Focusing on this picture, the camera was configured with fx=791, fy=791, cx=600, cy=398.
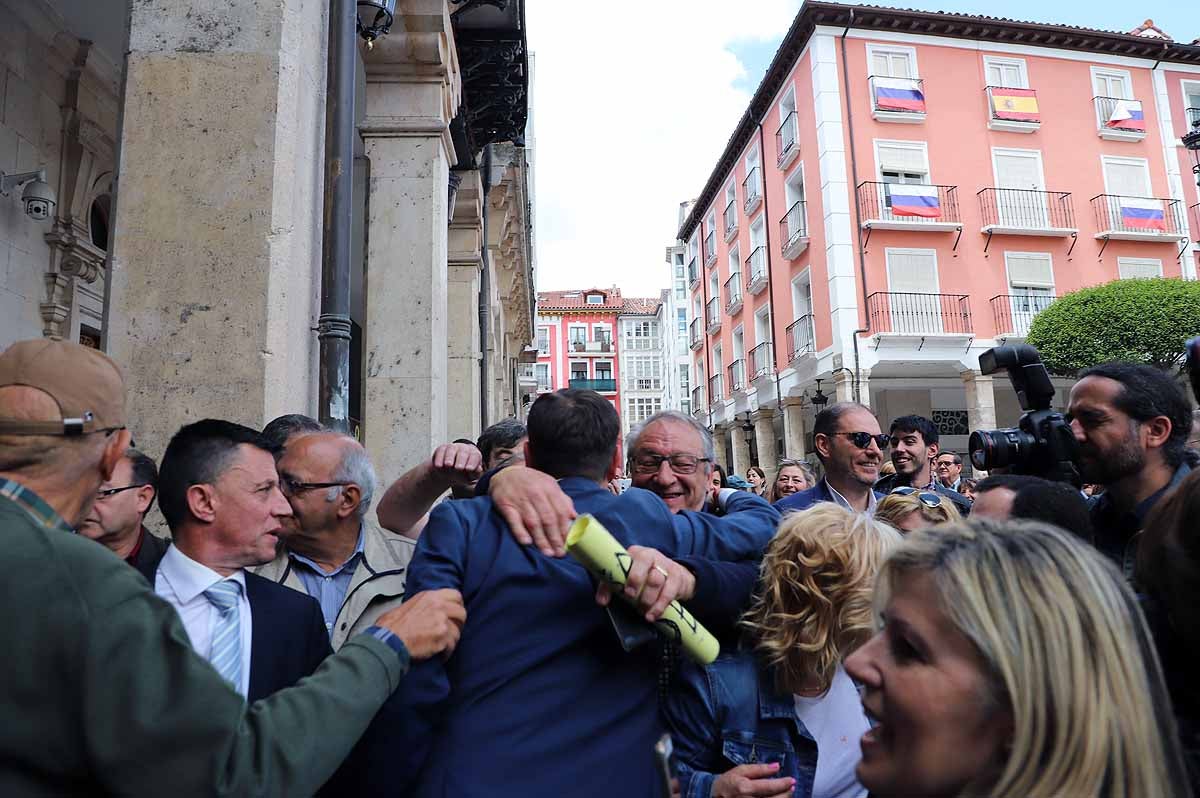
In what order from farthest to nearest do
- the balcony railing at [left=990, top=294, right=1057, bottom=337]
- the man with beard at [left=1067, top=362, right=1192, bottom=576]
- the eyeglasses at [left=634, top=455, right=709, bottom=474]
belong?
the balcony railing at [left=990, top=294, right=1057, bottom=337] < the man with beard at [left=1067, top=362, right=1192, bottom=576] < the eyeglasses at [left=634, top=455, right=709, bottom=474]

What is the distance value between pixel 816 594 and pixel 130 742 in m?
1.46

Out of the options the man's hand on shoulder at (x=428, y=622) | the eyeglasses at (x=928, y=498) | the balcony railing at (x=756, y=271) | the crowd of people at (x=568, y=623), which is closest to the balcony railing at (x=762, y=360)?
the balcony railing at (x=756, y=271)

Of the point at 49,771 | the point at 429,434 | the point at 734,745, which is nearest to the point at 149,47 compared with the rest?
the point at 429,434

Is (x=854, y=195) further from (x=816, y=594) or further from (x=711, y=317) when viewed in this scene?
(x=816, y=594)

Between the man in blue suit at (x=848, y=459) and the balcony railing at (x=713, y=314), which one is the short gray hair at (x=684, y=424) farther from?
the balcony railing at (x=713, y=314)

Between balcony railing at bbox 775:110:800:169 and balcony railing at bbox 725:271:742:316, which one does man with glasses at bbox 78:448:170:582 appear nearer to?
balcony railing at bbox 775:110:800:169

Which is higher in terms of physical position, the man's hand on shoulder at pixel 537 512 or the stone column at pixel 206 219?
the stone column at pixel 206 219

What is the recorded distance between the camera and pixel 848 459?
13.4ft

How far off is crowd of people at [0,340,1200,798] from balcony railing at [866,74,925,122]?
73.1 ft

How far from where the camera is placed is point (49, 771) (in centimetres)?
111

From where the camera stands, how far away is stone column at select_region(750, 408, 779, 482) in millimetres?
27516

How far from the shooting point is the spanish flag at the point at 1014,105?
23.3 m

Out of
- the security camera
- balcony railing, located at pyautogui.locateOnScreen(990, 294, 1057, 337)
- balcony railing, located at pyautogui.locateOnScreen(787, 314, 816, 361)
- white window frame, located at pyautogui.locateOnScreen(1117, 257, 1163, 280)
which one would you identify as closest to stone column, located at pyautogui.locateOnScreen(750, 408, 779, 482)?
balcony railing, located at pyautogui.locateOnScreen(787, 314, 816, 361)

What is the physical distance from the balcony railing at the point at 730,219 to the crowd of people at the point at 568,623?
28680mm
